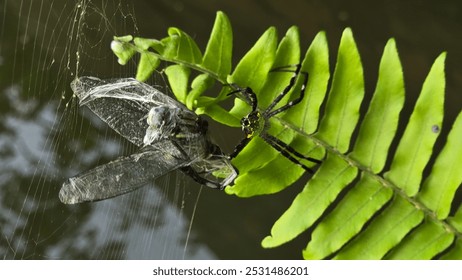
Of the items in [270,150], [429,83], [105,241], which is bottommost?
[105,241]

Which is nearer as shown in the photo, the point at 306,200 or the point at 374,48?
the point at 306,200

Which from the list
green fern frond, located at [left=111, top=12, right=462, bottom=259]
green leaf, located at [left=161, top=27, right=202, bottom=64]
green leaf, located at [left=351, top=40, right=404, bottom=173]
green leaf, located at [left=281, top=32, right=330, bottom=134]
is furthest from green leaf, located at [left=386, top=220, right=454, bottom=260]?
green leaf, located at [left=161, top=27, right=202, bottom=64]

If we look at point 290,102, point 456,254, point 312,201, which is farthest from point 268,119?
point 456,254

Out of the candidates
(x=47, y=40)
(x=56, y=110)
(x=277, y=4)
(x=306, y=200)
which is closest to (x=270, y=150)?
(x=306, y=200)

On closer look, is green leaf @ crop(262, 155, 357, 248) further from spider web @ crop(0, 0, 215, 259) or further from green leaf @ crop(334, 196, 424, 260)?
spider web @ crop(0, 0, 215, 259)
